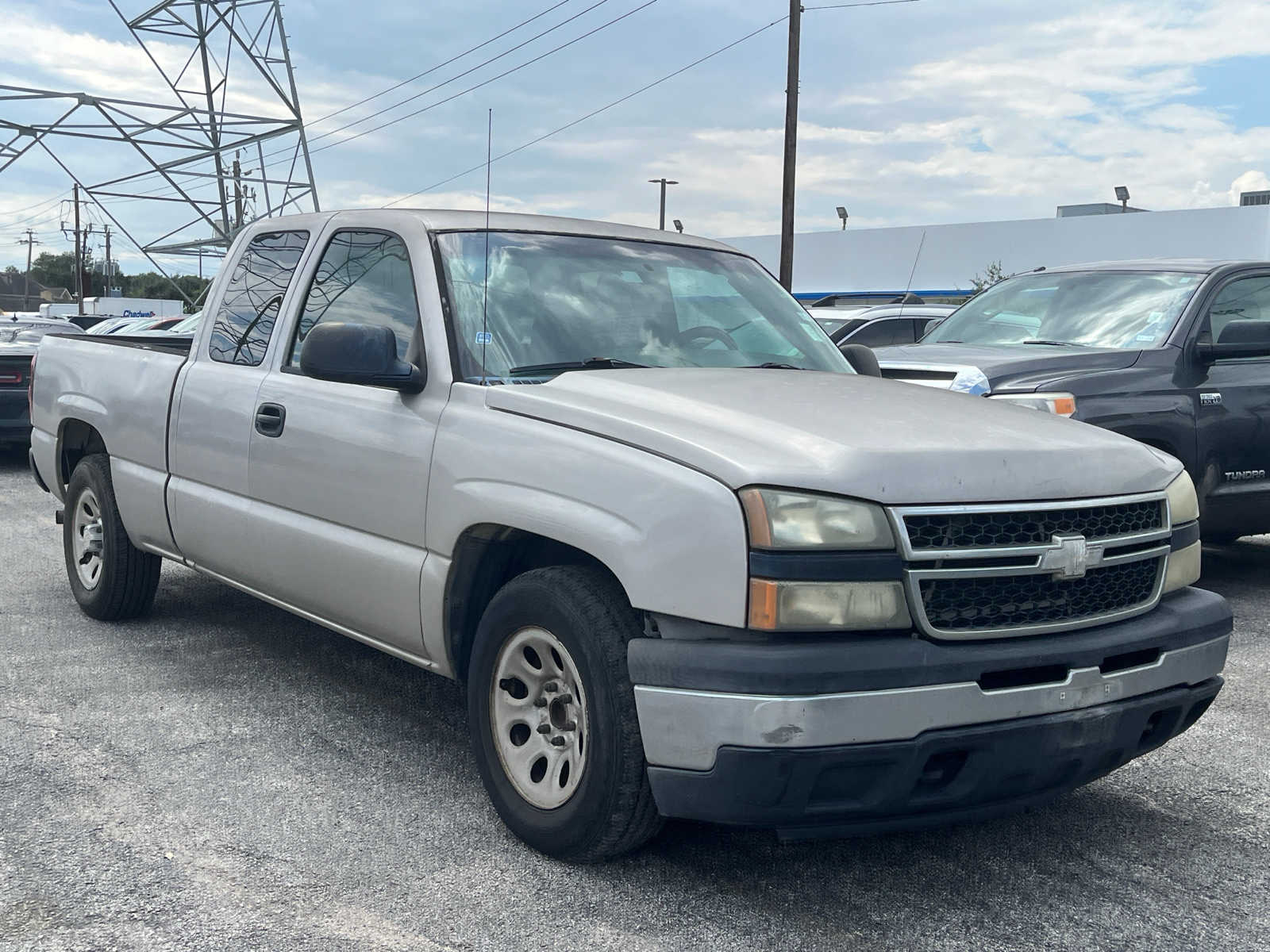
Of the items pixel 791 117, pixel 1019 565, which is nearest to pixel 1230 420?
pixel 1019 565

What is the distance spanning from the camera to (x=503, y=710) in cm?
364

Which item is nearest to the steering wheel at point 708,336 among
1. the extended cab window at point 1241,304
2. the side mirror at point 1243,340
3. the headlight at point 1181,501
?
the headlight at point 1181,501

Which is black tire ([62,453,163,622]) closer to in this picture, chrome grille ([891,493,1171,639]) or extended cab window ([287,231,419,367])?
extended cab window ([287,231,419,367])

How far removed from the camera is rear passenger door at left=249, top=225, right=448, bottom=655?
13.2 feet

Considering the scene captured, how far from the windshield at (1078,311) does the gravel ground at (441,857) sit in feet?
9.39

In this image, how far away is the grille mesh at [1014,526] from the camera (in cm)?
306

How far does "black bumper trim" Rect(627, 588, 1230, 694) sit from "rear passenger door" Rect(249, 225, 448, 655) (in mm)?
1150

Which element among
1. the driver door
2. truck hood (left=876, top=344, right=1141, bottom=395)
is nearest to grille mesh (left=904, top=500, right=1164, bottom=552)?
truck hood (left=876, top=344, right=1141, bottom=395)

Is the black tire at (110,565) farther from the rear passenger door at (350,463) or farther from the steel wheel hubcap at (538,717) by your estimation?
the steel wheel hubcap at (538,717)

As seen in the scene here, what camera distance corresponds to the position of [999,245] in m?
40.2

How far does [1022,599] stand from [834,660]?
0.56 meters

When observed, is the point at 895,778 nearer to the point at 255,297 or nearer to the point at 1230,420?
the point at 255,297

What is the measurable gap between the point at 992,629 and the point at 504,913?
1.37 m

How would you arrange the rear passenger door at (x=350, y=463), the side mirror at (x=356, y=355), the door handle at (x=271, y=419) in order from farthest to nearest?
the door handle at (x=271, y=419) < the rear passenger door at (x=350, y=463) < the side mirror at (x=356, y=355)
